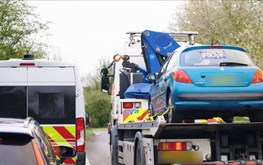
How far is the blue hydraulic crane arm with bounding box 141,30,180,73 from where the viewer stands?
46.0 feet

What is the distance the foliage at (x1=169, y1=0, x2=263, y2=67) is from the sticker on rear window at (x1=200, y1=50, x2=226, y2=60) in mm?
26105

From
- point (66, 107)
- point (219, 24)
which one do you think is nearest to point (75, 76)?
point (66, 107)

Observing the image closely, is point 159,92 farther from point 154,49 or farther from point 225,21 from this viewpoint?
point 225,21

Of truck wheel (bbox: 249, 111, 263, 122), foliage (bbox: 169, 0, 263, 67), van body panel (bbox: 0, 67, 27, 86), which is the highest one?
foliage (bbox: 169, 0, 263, 67)

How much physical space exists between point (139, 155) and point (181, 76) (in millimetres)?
1582

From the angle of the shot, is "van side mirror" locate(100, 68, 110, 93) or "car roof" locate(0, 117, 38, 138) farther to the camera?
"van side mirror" locate(100, 68, 110, 93)

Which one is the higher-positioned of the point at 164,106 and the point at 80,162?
the point at 164,106

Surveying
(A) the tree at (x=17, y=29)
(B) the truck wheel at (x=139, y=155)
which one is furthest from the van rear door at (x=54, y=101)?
(A) the tree at (x=17, y=29)

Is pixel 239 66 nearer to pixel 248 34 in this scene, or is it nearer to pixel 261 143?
pixel 261 143

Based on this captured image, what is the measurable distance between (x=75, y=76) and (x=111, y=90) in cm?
657

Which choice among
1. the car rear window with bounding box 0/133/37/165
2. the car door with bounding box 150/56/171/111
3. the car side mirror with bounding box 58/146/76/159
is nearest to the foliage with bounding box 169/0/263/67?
the car door with bounding box 150/56/171/111

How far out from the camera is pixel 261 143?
29.6 ft

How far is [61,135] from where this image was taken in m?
10.5

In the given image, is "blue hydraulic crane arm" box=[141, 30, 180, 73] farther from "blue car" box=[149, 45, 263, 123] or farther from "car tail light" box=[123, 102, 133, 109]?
"blue car" box=[149, 45, 263, 123]
